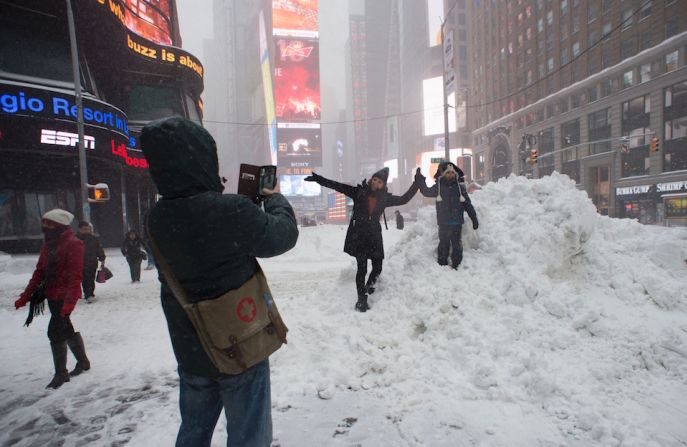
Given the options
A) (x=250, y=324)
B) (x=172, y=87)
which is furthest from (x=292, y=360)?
(x=172, y=87)

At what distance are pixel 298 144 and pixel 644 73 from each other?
86.8m

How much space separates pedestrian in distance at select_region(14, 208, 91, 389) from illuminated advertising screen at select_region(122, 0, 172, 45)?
96.2 feet

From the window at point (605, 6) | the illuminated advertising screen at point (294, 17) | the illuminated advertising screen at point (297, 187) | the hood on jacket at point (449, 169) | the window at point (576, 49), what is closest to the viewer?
the hood on jacket at point (449, 169)

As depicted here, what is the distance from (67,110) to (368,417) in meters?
18.8

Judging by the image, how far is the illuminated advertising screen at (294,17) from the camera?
10587 cm

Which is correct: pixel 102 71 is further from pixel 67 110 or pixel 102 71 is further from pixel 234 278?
pixel 234 278

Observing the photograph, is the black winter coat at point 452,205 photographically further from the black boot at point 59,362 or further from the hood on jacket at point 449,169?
the black boot at point 59,362

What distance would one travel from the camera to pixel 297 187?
350 ft

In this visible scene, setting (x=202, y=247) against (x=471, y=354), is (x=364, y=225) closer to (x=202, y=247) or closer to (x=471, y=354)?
(x=471, y=354)

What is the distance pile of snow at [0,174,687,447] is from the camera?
297 cm

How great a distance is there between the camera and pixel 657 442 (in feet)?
8.61

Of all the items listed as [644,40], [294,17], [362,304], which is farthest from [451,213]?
[294,17]

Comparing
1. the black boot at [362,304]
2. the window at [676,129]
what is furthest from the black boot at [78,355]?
the window at [676,129]

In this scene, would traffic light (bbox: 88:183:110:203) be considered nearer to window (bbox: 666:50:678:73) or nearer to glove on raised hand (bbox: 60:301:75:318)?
glove on raised hand (bbox: 60:301:75:318)
